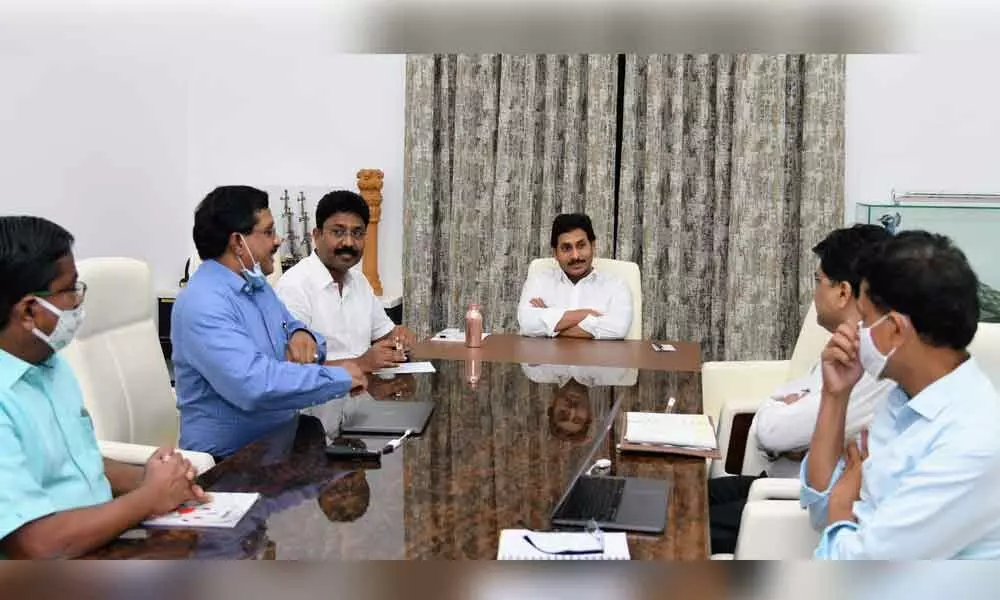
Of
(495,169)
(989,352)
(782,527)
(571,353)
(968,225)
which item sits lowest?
(782,527)

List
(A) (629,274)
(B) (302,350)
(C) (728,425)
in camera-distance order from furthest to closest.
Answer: (A) (629,274) → (C) (728,425) → (B) (302,350)

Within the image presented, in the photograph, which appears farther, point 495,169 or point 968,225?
point 495,169

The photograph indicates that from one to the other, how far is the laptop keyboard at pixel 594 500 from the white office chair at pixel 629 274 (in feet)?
7.01

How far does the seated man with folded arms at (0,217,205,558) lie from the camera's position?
54.9 inches

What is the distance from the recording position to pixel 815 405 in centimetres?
242

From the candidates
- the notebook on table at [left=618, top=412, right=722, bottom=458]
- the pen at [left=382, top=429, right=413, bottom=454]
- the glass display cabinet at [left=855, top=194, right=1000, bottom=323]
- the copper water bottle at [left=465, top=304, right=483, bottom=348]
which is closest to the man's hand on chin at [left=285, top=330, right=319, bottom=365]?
the pen at [left=382, top=429, right=413, bottom=454]

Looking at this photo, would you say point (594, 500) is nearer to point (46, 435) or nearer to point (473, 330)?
point (46, 435)

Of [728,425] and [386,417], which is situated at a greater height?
[386,417]

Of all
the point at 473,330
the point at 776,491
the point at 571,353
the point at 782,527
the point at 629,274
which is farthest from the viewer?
the point at 629,274

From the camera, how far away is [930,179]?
475cm

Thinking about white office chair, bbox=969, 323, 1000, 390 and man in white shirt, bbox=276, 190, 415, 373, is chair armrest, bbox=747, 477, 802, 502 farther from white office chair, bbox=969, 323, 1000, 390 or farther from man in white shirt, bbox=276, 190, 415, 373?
man in white shirt, bbox=276, 190, 415, 373

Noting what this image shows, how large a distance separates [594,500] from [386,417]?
785 millimetres
